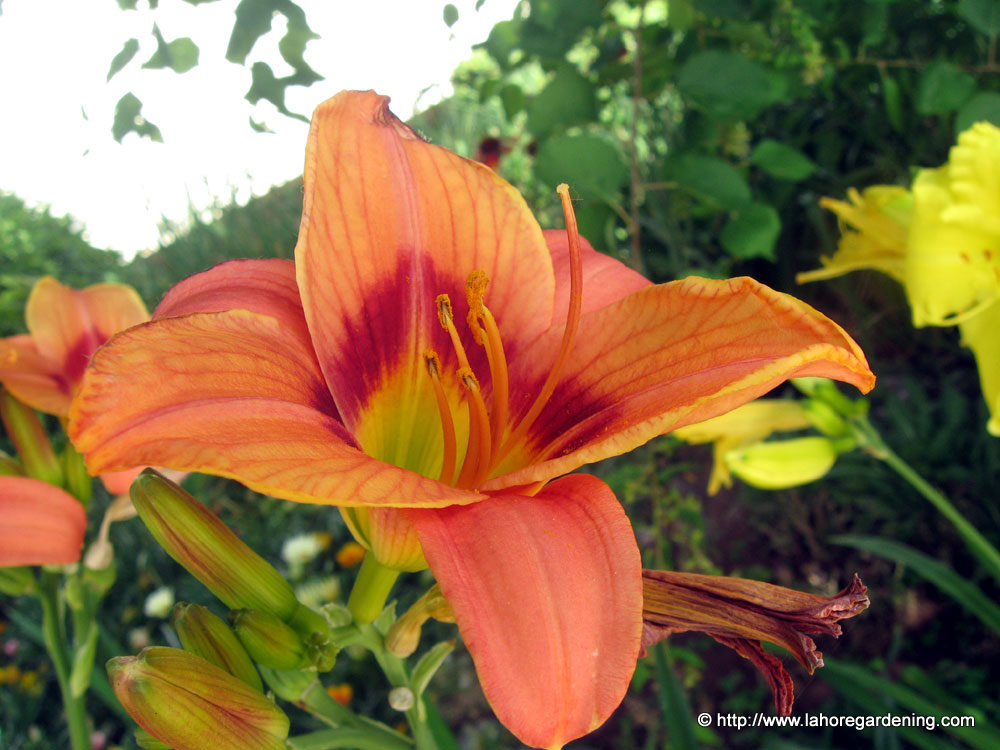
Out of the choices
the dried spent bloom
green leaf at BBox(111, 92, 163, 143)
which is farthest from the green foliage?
the dried spent bloom

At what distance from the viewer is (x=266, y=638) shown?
0.62 meters

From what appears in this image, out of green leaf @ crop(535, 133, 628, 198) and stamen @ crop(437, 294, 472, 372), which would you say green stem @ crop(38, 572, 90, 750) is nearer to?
stamen @ crop(437, 294, 472, 372)

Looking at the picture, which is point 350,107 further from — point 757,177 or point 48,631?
point 757,177

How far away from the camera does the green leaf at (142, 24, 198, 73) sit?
1.04 meters

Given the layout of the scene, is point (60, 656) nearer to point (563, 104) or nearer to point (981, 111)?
point (563, 104)

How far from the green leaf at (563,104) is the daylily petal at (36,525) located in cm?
106

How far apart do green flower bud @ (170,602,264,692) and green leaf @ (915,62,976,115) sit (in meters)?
1.44

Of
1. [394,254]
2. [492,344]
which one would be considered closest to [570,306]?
[492,344]

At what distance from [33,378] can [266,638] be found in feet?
1.69

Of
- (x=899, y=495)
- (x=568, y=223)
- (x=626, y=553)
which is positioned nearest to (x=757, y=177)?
(x=899, y=495)

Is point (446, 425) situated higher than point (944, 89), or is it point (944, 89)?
point (446, 425)

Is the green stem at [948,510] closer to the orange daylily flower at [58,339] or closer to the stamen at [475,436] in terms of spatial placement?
the stamen at [475,436]

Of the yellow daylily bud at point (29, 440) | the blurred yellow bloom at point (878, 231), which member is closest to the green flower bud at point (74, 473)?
the yellow daylily bud at point (29, 440)

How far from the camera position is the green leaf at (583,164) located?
130cm
